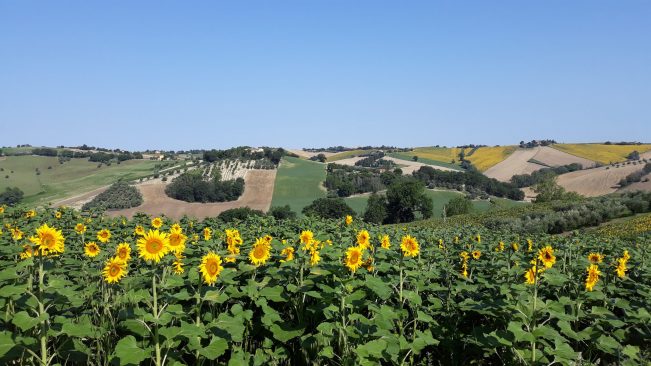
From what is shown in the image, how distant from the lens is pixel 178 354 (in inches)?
159

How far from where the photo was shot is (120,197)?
71.1 metres

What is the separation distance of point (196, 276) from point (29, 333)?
5.27 feet

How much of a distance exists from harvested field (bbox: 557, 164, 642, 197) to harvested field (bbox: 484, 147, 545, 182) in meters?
18.4

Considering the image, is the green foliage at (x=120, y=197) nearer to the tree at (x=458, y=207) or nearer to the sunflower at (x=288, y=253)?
the tree at (x=458, y=207)

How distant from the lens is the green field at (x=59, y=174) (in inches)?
3388

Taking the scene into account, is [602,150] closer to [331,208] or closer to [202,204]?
[331,208]

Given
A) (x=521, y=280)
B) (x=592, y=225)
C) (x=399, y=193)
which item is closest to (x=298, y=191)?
(x=399, y=193)

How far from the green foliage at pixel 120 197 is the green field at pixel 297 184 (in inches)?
942

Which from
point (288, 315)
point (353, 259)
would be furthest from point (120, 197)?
point (353, 259)

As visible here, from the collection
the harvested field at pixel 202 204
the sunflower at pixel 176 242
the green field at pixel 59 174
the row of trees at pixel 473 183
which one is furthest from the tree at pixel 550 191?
the green field at pixel 59 174

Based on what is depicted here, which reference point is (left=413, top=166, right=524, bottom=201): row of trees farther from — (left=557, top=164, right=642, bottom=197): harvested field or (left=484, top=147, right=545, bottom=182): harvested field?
(left=484, top=147, right=545, bottom=182): harvested field

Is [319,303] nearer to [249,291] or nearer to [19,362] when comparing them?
[249,291]

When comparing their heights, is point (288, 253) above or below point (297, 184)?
above

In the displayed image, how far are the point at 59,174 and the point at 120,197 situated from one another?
46006 millimetres
